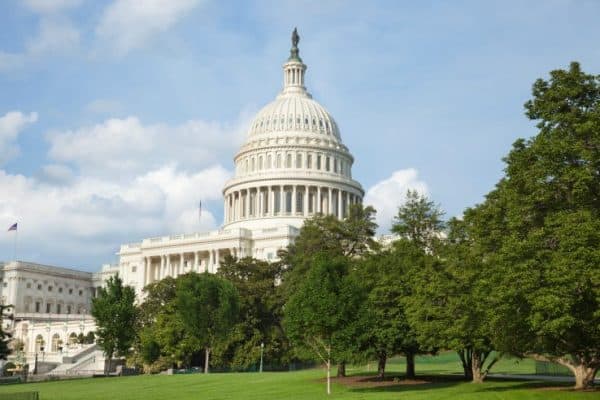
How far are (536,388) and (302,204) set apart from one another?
3988 inches

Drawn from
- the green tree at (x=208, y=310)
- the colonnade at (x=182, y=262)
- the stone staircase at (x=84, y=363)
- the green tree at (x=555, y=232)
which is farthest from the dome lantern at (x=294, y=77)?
the green tree at (x=555, y=232)

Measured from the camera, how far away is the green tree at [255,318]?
3048 inches

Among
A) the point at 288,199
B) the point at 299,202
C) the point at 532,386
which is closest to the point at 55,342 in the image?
the point at 288,199

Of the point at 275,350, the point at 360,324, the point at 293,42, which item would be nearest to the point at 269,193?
the point at 293,42

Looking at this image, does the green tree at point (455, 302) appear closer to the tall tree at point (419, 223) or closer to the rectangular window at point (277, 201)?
the tall tree at point (419, 223)

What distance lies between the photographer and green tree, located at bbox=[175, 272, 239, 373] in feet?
240

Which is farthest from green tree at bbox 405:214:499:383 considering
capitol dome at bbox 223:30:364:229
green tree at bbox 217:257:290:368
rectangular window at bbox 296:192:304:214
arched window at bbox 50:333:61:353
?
rectangular window at bbox 296:192:304:214

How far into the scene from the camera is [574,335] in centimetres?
3650

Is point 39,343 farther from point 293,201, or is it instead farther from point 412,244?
point 412,244

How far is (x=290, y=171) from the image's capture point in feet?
459

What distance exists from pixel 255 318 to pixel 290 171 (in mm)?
61148

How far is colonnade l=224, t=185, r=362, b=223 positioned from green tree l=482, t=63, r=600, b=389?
3869 inches

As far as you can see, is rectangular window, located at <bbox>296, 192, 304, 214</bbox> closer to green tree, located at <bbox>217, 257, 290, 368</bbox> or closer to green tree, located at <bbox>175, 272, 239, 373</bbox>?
green tree, located at <bbox>217, 257, 290, 368</bbox>

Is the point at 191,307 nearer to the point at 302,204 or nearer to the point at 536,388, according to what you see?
the point at 536,388
